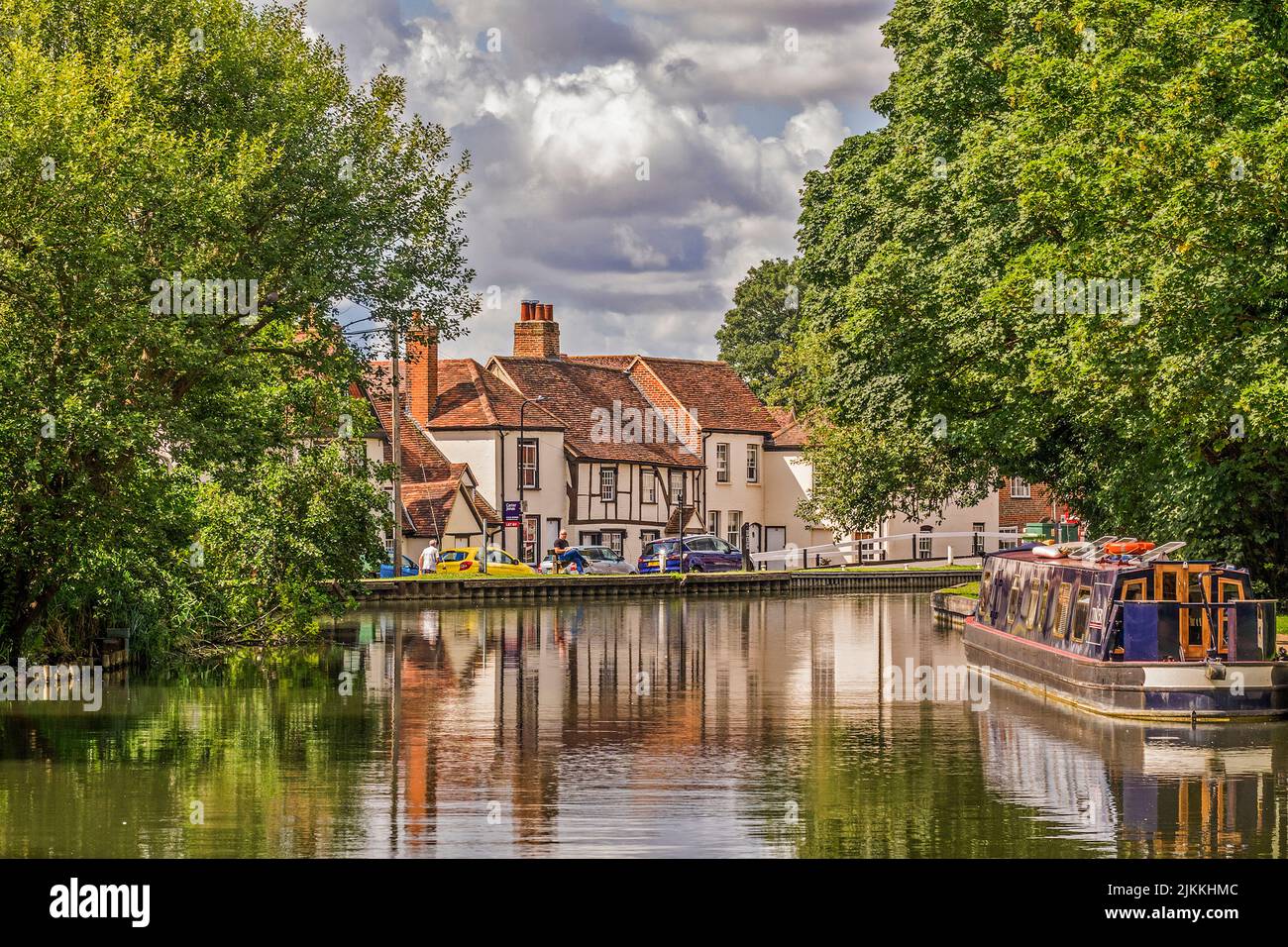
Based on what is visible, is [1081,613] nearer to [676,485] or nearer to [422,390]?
[422,390]

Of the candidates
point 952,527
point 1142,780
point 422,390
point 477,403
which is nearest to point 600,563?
point 477,403

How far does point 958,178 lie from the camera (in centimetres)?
4369

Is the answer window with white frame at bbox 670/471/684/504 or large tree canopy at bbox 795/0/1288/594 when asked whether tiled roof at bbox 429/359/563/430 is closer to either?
window with white frame at bbox 670/471/684/504

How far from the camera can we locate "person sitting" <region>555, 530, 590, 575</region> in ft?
257

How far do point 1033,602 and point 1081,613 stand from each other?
4080mm

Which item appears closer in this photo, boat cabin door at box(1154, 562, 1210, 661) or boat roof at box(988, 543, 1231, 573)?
boat cabin door at box(1154, 562, 1210, 661)

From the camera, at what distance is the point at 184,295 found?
99.9 feet

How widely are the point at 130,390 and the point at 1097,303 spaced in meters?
17.3

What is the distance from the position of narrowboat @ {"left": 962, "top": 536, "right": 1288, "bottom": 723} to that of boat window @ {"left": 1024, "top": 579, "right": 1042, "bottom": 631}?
84.9 inches

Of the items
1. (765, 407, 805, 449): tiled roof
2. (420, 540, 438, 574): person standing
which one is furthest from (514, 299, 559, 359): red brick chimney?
(420, 540, 438, 574): person standing

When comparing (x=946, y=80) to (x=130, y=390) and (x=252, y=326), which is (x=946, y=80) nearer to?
(x=252, y=326)

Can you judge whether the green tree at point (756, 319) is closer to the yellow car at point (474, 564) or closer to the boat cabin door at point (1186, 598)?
the yellow car at point (474, 564)

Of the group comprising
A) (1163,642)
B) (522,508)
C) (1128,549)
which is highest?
(522,508)
